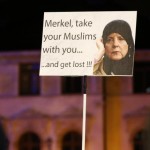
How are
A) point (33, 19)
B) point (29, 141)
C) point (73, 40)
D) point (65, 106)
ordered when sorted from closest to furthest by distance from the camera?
point (73, 40)
point (33, 19)
point (65, 106)
point (29, 141)

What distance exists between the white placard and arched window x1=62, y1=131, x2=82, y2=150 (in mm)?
8340

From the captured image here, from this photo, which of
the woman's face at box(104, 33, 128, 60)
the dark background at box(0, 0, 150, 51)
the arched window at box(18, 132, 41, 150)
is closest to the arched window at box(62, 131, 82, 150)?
the arched window at box(18, 132, 41, 150)

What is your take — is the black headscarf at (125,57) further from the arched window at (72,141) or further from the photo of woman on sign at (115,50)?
the arched window at (72,141)

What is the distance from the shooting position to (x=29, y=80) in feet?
41.4

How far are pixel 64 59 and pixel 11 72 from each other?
8339mm

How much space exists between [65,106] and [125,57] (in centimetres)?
834

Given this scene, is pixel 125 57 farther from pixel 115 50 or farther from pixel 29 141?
pixel 29 141

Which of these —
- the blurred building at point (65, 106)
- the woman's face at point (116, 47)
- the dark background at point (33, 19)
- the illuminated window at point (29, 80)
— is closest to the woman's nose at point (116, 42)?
the woman's face at point (116, 47)

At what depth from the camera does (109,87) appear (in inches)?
486

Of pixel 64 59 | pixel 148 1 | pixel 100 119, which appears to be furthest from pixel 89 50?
pixel 100 119

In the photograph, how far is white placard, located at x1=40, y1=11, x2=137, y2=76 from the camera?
4324mm

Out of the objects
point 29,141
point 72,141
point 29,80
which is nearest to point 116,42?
point 29,80

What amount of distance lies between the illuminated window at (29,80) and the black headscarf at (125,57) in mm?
8402

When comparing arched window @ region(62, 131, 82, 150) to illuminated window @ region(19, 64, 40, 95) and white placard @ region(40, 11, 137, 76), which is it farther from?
white placard @ region(40, 11, 137, 76)
